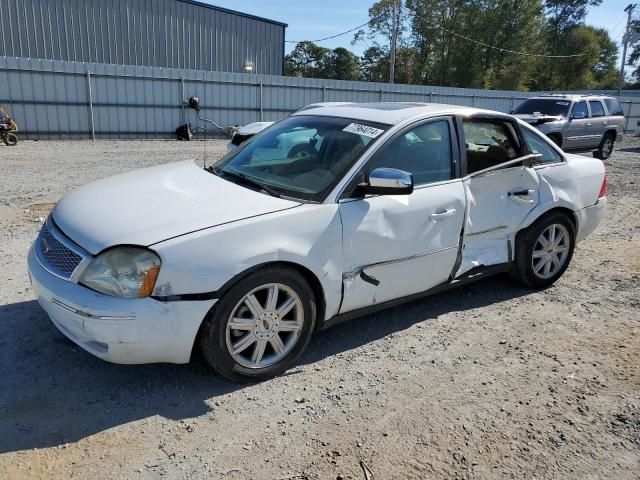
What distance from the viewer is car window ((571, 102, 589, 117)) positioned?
13.6 m

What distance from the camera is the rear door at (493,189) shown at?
409 cm

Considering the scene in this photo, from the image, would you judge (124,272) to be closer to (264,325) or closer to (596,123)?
(264,325)

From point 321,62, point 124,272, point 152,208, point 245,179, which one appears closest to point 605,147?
point 245,179

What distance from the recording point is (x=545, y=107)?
13.7 meters

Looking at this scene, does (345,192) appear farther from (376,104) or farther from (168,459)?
(168,459)

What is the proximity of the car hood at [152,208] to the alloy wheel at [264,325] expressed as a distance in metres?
0.48

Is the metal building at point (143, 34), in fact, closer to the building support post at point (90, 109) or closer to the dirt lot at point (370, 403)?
the building support post at point (90, 109)

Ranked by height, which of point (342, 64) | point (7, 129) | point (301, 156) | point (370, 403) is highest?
point (342, 64)

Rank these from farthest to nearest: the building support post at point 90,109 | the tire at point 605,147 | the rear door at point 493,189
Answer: the building support post at point 90,109 → the tire at point 605,147 → the rear door at point 493,189

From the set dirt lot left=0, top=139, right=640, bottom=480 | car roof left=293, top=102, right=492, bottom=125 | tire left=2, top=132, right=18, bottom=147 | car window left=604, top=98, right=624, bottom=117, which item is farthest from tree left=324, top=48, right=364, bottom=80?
dirt lot left=0, top=139, right=640, bottom=480

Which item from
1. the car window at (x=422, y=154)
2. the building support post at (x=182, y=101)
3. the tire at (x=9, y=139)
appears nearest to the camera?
the car window at (x=422, y=154)

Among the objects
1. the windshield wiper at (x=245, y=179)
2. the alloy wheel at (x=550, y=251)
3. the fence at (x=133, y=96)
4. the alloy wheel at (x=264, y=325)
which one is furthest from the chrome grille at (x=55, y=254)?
the fence at (x=133, y=96)

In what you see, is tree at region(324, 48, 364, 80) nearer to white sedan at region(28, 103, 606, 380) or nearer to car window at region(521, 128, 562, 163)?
car window at region(521, 128, 562, 163)

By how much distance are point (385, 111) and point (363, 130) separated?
1.24ft
